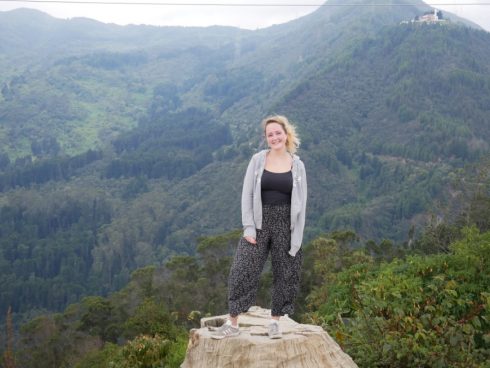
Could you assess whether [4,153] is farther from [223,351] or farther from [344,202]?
[223,351]

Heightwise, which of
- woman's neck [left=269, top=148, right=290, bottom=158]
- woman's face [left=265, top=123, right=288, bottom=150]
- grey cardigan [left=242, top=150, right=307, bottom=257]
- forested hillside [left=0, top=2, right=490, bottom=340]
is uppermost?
woman's face [left=265, top=123, right=288, bottom=150]

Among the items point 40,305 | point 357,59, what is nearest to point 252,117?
point 357,59

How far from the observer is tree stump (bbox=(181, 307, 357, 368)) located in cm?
452

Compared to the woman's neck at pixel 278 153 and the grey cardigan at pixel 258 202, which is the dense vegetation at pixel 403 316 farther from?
the woman's neck at pixel 278 153

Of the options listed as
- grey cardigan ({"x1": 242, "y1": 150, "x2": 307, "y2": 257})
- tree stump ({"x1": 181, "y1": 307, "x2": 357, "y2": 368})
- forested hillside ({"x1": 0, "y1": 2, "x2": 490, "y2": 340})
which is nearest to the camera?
tree stump ({"x1": 181, "y1": 307, "x2": 357, "y2": 368})

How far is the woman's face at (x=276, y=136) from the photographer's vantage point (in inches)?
185

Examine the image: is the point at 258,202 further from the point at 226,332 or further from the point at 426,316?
the point at 426,316

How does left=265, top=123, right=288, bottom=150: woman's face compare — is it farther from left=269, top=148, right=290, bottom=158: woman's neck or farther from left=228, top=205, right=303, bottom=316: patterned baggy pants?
left=228, top=205, right=303, bottom=316: patterned baggy pants

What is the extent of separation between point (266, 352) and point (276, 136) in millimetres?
1781

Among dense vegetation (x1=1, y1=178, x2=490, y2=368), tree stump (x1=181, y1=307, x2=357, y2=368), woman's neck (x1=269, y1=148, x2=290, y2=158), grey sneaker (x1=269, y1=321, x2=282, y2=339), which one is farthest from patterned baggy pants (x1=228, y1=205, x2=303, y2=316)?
dense vegetation (x1=1, y1=178, x2=490, y2=368)

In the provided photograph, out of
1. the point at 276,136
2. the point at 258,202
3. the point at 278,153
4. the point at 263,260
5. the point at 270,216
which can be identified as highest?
the point at 276,136

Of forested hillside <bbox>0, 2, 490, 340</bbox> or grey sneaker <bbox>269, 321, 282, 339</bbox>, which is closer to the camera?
grey sneaker <bbox>269, 321, 282, 339</bbox>

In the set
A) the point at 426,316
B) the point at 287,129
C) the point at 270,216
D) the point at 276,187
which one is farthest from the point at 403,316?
the point at 287,129

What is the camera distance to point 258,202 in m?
4.64
